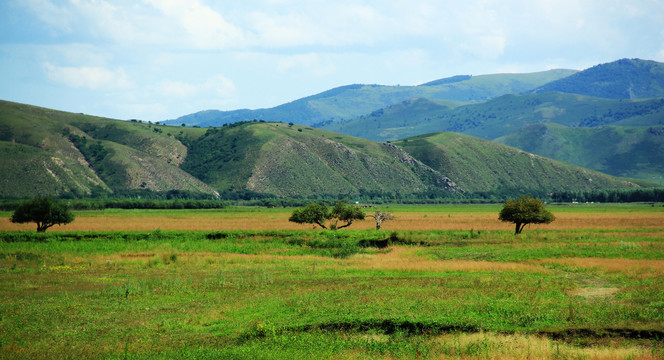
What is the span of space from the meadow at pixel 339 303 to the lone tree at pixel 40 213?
17479 millimetres

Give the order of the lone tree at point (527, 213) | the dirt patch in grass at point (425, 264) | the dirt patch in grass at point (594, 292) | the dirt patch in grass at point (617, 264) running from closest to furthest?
1. the dirt patch in grass at point (594, 292)
2. the dirt patch in grass at point (617, 264)
3. the dirt patch in grass at point (425, 264)
4. the lone tree at point (527, 213)

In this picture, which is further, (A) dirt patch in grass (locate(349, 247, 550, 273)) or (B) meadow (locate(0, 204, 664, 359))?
(A) dirt patch in grass (locate(349, 247, 550, 273))

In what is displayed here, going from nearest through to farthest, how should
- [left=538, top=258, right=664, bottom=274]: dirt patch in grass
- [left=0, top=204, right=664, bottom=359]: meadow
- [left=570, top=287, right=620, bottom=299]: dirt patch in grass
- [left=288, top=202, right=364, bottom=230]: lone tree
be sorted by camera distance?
[left=0, top=204, right=664, bottom=359]: meadow → [left=570, top=287, right=620, bottom=299]: dirt patch in grass → [left=538, top=258, right=664, bottom=274]: dirt patch in grass → [left=288, top=202, right=364, bottom=230]: lone tree

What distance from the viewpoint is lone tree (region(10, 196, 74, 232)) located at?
66.8 m

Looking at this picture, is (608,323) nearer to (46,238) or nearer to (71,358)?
(71,358)

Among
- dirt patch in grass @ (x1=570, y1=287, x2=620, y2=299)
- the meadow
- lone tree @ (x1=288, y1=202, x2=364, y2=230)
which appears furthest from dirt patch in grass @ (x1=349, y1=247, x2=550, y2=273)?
lone tree @ (x1=288, y1=202, x2=364, y2=230)

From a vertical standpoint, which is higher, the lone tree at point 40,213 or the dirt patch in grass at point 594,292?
the lone tree at point 40,213

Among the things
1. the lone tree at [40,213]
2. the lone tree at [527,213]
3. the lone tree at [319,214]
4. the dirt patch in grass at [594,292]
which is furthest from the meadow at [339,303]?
the lone tree at [319,214]

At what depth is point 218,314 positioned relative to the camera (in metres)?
25.0

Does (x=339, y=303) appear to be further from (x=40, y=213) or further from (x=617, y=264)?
(x=40, y=213)

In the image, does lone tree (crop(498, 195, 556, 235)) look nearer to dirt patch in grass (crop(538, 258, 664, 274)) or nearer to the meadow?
the meadow

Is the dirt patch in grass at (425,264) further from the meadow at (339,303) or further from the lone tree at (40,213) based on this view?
the lone tree at (40,213)

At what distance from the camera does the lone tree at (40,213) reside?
2628 inches

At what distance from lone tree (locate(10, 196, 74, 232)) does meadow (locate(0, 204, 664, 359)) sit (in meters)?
17.5
